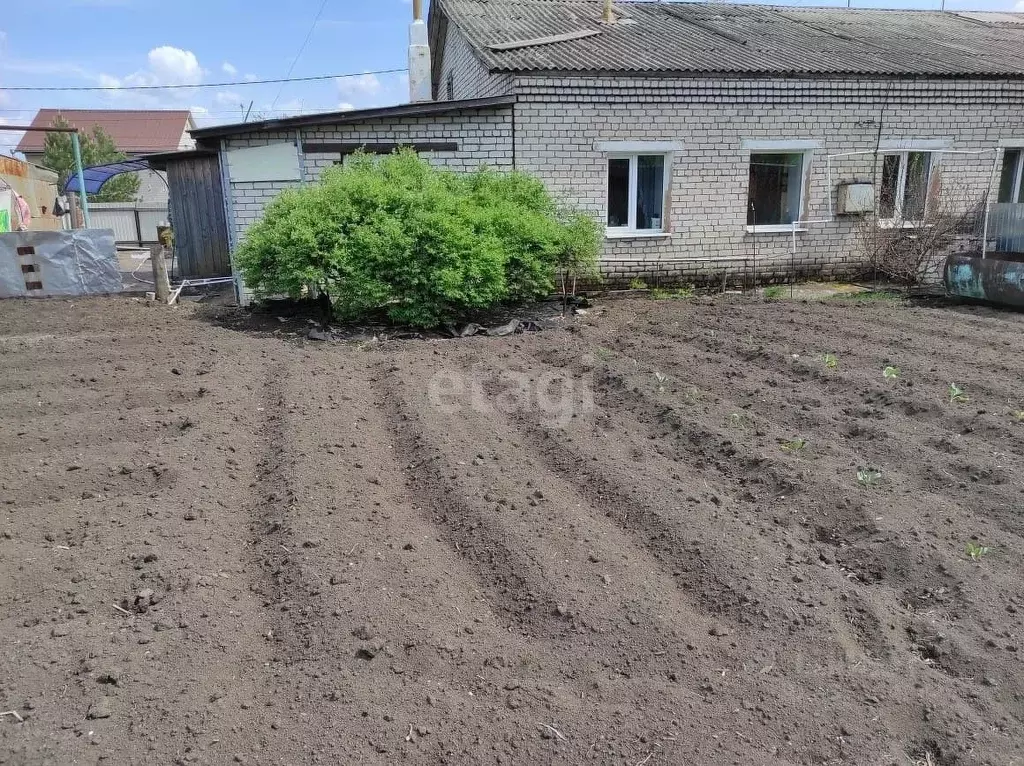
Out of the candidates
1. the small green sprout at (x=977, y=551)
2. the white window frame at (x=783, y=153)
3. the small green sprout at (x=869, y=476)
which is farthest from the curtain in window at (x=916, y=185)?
the small green sprout at (x=977, y=551)

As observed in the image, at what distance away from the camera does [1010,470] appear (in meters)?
4.70

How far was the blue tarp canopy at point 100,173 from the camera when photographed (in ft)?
50.6

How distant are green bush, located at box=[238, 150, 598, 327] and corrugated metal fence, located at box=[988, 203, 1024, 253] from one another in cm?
740

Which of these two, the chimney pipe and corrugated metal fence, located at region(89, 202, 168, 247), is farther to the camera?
corrugated metal fence, located at region(89, 202, 168, 247)

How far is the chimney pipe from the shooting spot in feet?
53.3

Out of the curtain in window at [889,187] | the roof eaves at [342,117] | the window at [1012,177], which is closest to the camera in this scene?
the roof eaves at [342,117]

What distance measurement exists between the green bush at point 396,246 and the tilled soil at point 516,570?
90.9 inches

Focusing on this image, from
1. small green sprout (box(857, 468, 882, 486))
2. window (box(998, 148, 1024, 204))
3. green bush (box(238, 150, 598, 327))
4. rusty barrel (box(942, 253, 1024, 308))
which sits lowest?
small green sprout (box(857, 468, 882, 486))

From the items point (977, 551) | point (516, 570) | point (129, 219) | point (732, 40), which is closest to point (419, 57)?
point (732, 40)

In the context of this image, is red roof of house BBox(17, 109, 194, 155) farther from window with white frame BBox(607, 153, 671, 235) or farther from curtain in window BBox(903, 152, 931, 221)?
curtain in window BBox(903, 152, 931, 221)

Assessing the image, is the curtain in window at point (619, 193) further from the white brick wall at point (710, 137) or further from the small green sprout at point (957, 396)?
the small green sprout at point (957, 396)

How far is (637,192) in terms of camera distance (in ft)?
39.9

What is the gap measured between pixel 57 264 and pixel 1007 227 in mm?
15035

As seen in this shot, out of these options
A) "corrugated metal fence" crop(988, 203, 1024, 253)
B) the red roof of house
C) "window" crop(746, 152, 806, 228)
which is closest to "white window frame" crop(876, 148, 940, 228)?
"corrugated metal fence" crop(988, 203, 1024, 253)
